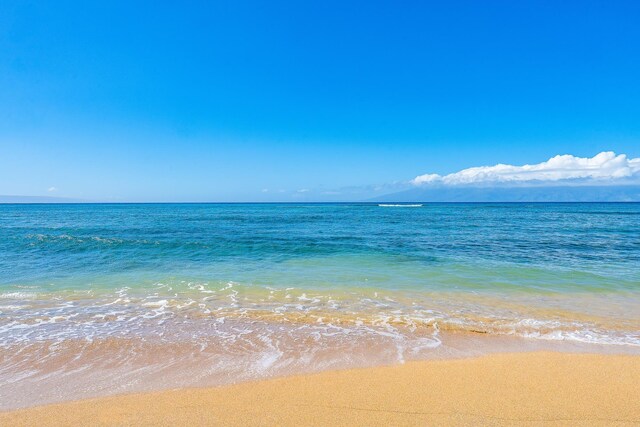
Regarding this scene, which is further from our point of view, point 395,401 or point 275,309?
point 275,309

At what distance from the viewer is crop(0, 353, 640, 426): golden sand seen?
439cm

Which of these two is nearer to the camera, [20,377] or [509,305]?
[20,377]

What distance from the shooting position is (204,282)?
517 inches

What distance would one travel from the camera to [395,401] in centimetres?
476

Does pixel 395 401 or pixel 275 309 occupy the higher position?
pixel 395 401

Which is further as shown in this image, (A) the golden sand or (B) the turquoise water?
(B) the turquoise water

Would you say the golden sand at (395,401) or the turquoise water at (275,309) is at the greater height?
the golden sand at (395,401)

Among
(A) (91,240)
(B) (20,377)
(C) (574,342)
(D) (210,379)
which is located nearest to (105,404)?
(D) (210,379)

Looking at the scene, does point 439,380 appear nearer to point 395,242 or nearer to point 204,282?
point 204,282

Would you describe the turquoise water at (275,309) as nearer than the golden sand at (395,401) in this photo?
No

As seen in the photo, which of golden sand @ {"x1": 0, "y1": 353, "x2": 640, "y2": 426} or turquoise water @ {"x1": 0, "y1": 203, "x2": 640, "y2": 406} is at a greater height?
golden sand @ {"x1": 0, "y1": 353, "x2": 640, "y2": 426}

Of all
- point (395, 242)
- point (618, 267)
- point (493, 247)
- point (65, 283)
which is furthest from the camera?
point (395, 242)

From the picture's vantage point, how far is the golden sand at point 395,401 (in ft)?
14.4

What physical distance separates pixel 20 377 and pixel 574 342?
32.8 ft
